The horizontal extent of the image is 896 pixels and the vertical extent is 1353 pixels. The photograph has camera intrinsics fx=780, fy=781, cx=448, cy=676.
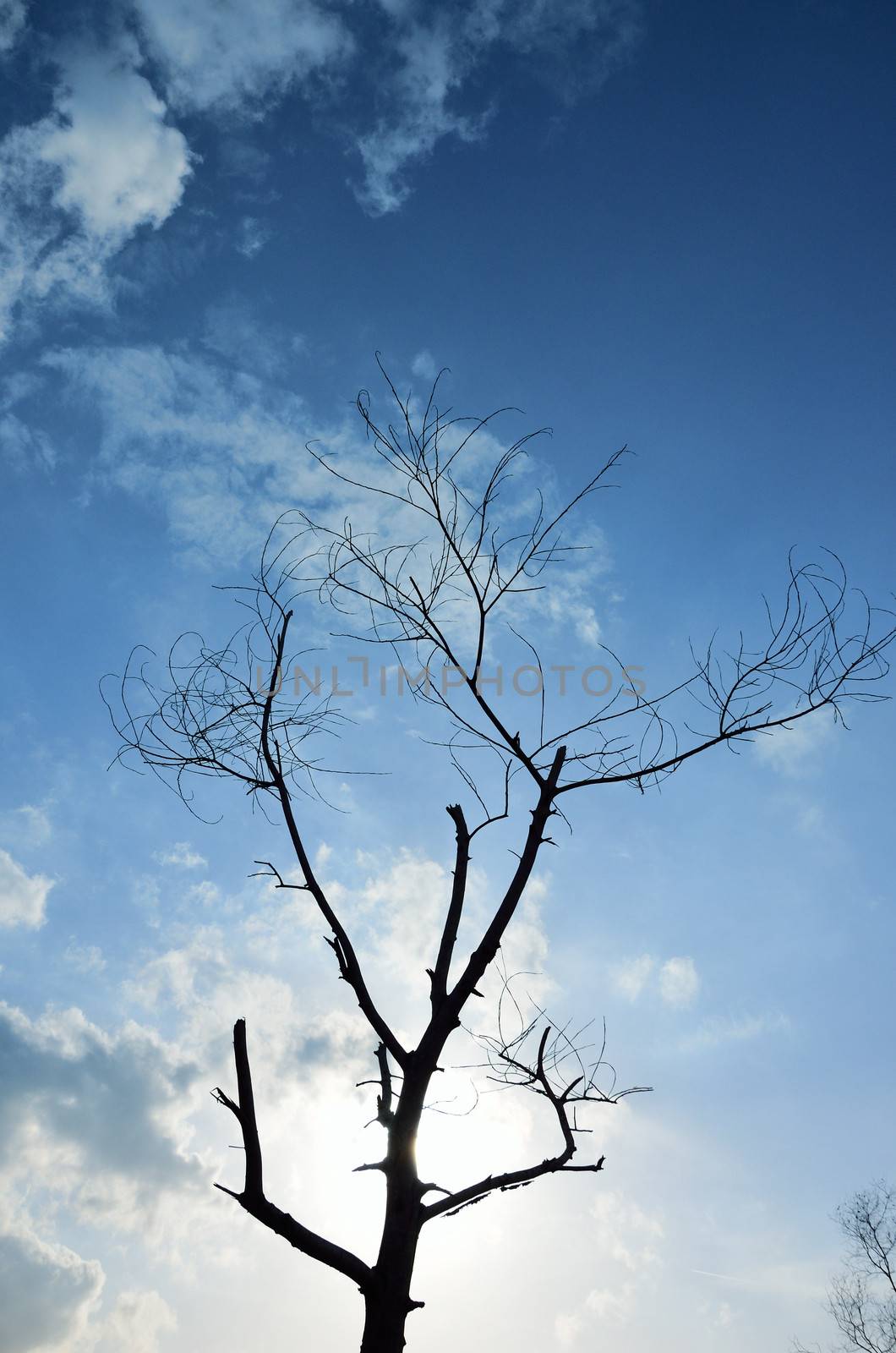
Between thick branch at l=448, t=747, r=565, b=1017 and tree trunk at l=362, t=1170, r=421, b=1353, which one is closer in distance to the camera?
tree trunk at l=362, t=1170, r=421, b=1353

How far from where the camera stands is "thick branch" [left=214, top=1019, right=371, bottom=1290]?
303 centimetres

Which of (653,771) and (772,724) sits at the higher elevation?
(772,724)

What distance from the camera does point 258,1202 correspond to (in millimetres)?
3014

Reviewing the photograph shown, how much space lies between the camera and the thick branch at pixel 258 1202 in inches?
119

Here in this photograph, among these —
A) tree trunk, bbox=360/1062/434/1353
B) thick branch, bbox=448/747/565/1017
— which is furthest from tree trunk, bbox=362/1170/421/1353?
thick branch, bbox=448/747/565/1017

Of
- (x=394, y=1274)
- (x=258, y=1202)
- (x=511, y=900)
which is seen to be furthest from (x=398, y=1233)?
(x=511, y=900)

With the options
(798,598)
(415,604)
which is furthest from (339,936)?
(798,598)

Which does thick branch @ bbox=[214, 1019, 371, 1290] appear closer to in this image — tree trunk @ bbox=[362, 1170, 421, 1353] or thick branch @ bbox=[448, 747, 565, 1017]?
tree trunk @ bbox=[362, 1170, 421, 1353]

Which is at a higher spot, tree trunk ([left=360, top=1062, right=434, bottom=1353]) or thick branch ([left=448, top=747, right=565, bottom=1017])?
thick branch ([left=448, top=747, right=565, bottom=1017])

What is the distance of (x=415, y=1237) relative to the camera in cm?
332

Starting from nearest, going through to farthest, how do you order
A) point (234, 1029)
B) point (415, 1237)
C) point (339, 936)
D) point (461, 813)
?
1. point (234, 1029)
2. point (415, 1237)
3. point (339, 936)
4. point (461, 813)

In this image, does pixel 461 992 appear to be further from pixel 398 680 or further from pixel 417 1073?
pixel 398 680

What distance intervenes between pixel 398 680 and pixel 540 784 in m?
1.02

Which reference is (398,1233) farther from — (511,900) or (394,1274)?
(511,900)
